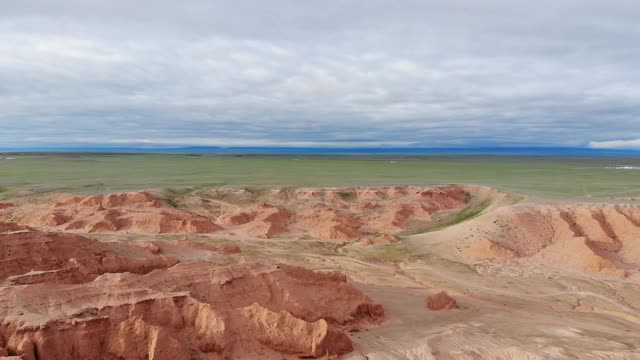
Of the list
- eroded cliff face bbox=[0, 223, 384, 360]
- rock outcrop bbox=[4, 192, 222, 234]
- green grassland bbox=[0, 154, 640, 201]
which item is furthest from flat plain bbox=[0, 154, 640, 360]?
green grassland bbox=[0, 154, 640, 201]

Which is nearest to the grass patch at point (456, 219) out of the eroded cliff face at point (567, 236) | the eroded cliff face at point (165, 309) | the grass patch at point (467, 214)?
the grass patch at point (467, 214)

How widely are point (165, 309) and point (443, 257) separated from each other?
72.2ft

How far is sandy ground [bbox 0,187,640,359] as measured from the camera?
759 inches

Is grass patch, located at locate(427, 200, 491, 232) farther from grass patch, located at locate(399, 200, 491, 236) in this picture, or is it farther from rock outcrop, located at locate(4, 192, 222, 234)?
rock outcrop, located at locate(4, 192, 222, 234)

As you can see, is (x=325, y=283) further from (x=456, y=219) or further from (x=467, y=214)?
(x=467, y=214)

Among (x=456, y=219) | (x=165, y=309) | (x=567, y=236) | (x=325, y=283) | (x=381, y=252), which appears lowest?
(x=381, y=252)

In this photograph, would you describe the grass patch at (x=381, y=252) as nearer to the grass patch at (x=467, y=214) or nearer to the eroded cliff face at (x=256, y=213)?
the eroded cliff face at (x=256, y=213)

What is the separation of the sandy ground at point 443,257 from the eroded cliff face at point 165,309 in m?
0.30

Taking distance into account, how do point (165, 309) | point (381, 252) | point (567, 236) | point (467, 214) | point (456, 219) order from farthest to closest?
point (467, 214) → point (456, 219) → point (381, 252) → point (567, 236) → point (165, 309)

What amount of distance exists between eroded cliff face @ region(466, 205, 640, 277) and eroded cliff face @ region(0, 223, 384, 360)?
17.0 metres

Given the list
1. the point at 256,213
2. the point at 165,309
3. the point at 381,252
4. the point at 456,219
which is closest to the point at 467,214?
the point at 456,219

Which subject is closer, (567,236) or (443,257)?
(443,257)

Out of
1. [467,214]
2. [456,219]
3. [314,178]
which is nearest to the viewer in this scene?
[456,219]

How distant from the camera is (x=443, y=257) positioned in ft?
113
